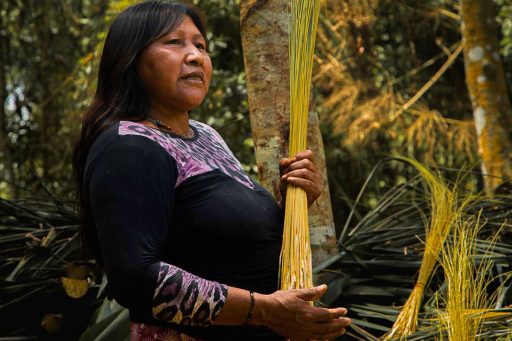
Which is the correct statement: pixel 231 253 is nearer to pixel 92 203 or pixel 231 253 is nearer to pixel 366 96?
pixel 92 203

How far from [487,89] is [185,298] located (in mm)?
2874

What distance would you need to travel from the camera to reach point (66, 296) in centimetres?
274

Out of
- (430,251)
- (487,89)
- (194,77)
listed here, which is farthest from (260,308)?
(487,89)

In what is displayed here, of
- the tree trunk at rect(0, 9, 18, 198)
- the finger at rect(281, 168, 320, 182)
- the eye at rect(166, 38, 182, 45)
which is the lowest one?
the tree trunk at rect(0, 9, 18, 198)

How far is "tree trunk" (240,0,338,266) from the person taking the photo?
2.33 m

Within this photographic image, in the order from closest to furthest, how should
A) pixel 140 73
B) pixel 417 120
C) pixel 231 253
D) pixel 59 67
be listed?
1. pixel 231 253
2. pixel 140 73
3. pixel 417 120
4. pixel 59 67

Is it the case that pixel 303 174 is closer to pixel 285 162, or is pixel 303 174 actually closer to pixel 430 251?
pixel 285 162

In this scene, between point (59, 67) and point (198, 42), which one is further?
point (59, 67)

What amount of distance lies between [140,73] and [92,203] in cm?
29

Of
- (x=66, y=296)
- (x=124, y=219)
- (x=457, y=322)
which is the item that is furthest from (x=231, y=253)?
(x=66, y=296)

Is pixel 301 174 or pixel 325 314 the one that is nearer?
pixel 325 314

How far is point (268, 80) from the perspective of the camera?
93.0 inches

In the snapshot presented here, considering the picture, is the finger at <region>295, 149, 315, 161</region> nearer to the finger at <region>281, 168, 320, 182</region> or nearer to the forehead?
the finger at <region>281, 168, 320, 182</region>

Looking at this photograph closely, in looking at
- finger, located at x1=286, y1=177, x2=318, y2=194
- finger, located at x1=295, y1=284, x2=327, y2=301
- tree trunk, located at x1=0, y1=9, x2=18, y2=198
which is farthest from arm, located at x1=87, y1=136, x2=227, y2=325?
tree trunk, located at x1=0, y1=9, x2=18, y2=198
